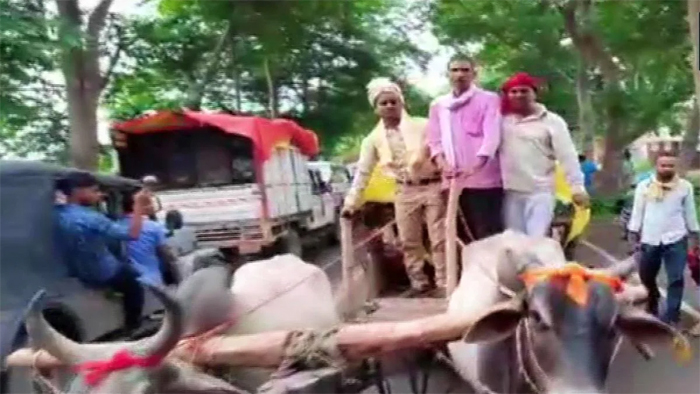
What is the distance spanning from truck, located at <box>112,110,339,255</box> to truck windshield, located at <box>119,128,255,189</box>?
2cm

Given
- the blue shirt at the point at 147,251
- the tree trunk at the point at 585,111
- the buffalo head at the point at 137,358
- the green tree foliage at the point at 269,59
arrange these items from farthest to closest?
1. the tree trunk at the point at 585,111
2. the green tree foliage at the point at 269,59
3. the blue shirt at the point at 147,251
4. the buffalo head at the point at 137,358

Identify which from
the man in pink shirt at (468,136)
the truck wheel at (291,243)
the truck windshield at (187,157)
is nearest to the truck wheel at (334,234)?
the truck wheel at (291,243)

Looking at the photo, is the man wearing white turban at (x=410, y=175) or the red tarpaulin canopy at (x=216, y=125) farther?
the red tarpaulin canopy at (x=216, y=125)

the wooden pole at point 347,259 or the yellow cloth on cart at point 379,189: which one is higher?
the yellow cloth on cart at point 379,189

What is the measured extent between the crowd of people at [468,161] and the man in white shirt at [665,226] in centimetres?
323

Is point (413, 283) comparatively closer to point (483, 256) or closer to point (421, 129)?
point (421, 129)

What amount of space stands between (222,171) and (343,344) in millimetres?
14609

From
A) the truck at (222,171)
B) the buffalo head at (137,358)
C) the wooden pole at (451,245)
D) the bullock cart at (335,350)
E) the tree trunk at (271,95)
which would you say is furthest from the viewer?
the tree trunk at (271,95)

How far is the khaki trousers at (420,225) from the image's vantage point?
6.80m

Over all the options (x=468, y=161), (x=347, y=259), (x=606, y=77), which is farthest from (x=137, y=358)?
(x=606, y=77)

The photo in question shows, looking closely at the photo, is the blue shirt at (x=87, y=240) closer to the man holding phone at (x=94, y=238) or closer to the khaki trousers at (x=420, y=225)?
the man holding phone at (x=94, y=238)

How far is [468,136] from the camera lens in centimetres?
653

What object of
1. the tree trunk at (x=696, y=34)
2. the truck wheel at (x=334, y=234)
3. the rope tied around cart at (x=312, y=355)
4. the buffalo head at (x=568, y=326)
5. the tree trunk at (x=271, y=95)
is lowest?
the truck wheel at (x=334, y=234)

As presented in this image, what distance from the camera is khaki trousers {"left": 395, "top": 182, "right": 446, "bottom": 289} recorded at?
680cm
